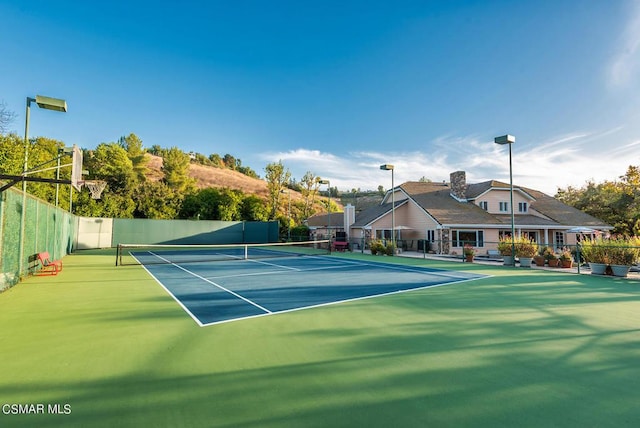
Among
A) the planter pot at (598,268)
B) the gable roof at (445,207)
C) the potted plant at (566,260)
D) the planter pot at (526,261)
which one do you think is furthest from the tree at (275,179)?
the planter pot at (598,268)

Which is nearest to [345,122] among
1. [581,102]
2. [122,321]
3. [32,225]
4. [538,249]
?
[581,102]

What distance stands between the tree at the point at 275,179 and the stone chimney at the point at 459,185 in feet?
69.6

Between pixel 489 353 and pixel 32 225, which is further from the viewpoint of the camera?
Result: pixel 32 225

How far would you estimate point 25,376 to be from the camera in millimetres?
3557

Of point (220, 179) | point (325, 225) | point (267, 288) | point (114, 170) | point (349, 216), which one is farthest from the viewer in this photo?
point (220, 179)

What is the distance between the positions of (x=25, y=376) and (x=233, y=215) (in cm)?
3757

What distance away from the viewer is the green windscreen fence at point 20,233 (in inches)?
321

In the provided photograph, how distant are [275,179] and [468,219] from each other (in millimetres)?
24998

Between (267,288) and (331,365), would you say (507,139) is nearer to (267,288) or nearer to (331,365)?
(267,288)

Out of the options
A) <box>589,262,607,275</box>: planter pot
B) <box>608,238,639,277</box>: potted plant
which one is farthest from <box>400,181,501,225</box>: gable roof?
<box>608,238,639,277</box>: potted plant

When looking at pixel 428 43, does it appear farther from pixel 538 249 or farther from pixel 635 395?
pixel 635 395

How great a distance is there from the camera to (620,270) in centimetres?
1145

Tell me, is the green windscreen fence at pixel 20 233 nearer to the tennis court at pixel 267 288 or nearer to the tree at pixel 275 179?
the tennis court at pixel 267 288

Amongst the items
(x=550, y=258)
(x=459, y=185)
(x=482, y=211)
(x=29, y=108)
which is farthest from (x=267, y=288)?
(x=459, y=185)
